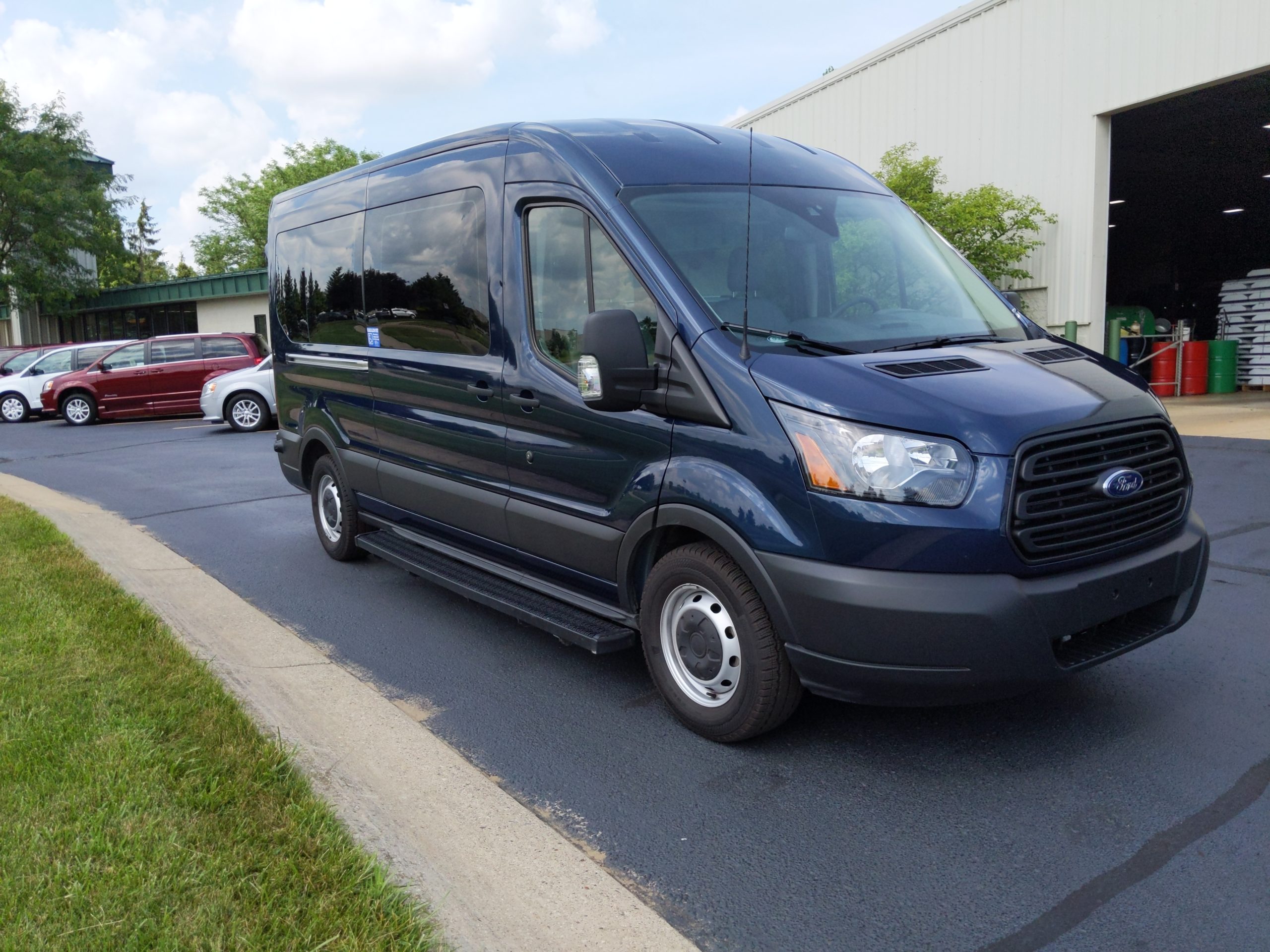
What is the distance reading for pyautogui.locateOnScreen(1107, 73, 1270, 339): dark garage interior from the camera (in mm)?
17391

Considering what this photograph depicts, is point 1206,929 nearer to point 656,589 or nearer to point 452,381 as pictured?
point 656,589

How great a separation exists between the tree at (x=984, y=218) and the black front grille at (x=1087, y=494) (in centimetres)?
1164

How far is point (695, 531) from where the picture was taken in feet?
12.3

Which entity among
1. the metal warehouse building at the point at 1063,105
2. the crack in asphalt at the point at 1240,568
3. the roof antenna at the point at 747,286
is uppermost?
the metal warehouse building at the point at 1063,105

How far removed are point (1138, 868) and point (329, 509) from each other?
17.7ft

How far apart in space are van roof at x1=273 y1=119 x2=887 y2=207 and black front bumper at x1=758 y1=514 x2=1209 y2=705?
1.78 meters

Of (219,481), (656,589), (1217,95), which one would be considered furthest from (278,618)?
(1217,95)

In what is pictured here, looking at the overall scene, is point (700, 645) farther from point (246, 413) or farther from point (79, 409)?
point (79, 409)

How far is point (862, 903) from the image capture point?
2.75 meters

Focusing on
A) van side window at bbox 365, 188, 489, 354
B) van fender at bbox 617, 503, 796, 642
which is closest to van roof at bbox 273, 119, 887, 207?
van side window at bbox 365, 188, 489, 354

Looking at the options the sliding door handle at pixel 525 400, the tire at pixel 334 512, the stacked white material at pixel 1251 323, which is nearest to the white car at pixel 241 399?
the tire at pixel 334 512

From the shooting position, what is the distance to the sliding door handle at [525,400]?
438 centimetres

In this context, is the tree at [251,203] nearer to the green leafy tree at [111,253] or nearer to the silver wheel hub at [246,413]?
the green leafy tree at [111,253]

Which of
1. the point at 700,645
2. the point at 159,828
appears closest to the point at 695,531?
the point at 700,645
